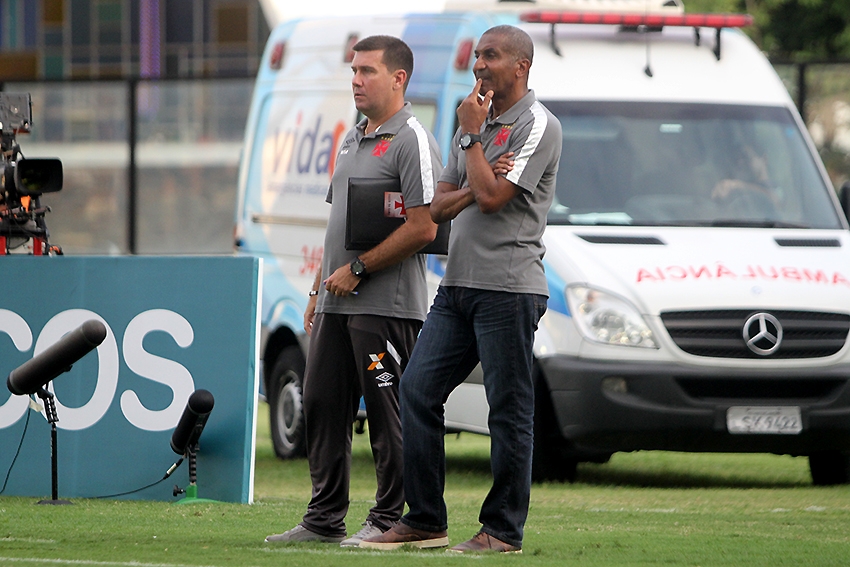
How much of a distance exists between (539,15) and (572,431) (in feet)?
8.14

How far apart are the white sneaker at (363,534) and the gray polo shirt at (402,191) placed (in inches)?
31.5

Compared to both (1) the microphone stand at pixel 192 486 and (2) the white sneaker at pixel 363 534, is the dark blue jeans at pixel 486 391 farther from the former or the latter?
(1) the microphone stand at pixel 192 486

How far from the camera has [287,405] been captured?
1116 cm

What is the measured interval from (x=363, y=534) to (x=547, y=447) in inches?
125

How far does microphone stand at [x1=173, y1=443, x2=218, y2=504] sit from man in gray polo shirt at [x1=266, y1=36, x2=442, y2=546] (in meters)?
1.28

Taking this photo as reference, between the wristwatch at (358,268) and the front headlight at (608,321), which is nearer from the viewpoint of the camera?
the wristwatch at (358,268)

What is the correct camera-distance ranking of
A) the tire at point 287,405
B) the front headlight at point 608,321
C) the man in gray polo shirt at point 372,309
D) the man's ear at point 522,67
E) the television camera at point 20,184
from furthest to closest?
the tire at point 287,405
the front headlight at point 608,321
the television camera at point 20,184
the man in gray polo shirt at point 372,309
the man's ear at point 522,67

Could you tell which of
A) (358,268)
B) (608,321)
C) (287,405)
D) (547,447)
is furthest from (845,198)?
(358,268)

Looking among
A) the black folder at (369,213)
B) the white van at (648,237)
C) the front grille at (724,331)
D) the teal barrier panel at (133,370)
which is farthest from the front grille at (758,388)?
Answer: the black folder at (369,213)

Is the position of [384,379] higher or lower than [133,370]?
higher

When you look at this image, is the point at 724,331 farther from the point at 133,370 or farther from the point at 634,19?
the point at 133,370

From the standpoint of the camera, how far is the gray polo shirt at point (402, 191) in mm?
6309

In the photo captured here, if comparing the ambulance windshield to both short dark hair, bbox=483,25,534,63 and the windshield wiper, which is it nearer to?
the windshield wiper

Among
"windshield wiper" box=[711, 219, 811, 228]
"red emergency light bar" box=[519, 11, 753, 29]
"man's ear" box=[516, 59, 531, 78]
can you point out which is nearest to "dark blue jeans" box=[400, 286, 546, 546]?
"man's ear" box=[516, 59, 531, 78]
